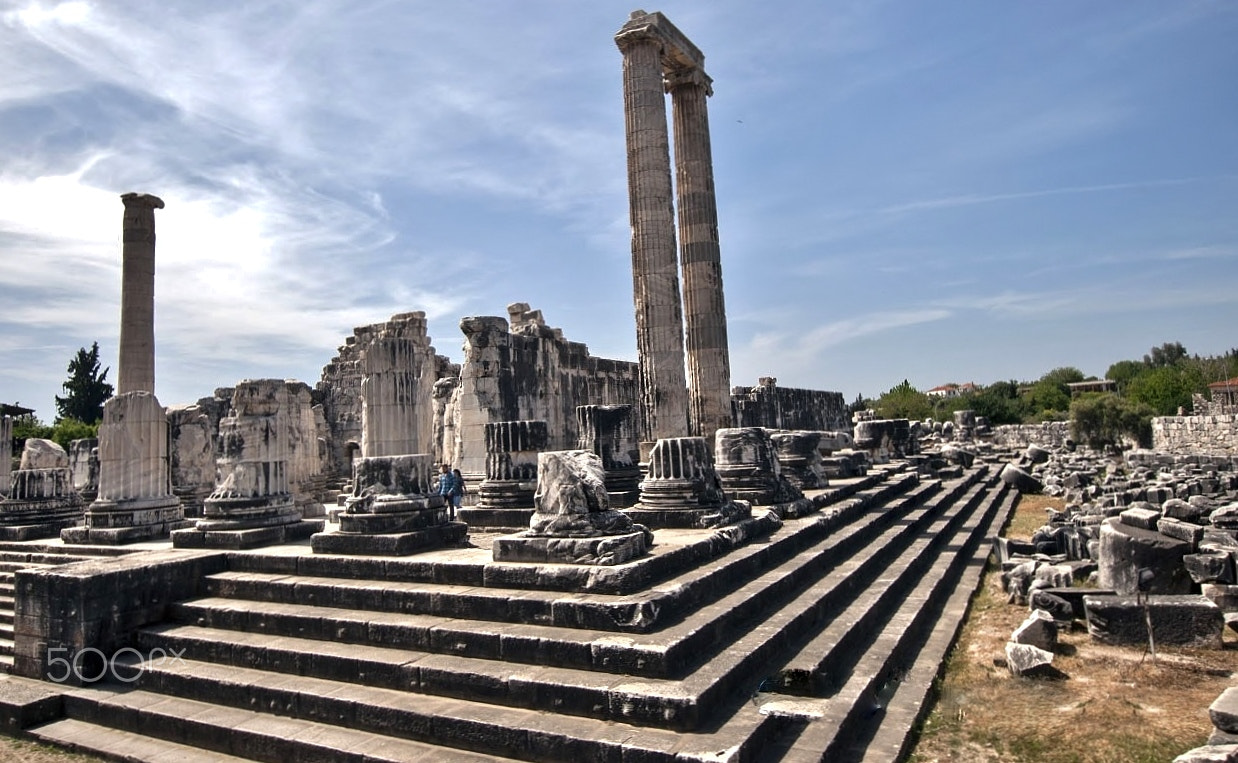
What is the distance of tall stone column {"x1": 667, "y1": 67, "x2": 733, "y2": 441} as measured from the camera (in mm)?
15227

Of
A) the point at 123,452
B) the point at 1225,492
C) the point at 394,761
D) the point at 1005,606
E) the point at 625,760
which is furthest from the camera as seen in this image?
the point at 1225,492

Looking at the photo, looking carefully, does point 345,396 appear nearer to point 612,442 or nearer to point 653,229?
point 653,229

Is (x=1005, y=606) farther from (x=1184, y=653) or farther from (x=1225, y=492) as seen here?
(x=1225, y=492)

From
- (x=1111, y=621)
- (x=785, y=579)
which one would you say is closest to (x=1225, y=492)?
(x=1111, y=621)

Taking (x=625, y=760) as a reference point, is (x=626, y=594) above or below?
above

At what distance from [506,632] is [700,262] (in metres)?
11.4

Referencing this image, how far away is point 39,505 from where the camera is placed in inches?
441

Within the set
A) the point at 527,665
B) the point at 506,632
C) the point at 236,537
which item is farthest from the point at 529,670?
the point at 236,537

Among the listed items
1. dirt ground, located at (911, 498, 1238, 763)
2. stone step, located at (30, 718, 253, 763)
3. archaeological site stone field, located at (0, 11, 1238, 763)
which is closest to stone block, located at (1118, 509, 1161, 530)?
archaeological site stone field, located at (0, 11, 1238, 763)

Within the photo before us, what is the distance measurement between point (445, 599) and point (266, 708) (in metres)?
1.46

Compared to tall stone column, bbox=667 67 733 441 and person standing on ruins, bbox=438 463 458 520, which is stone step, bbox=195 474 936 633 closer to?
person standing on ruins, bbox=438 463 458 520

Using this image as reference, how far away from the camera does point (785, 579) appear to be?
6.78 m

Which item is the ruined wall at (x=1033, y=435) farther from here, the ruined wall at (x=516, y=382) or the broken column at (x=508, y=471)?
the broken column at (x=508, y=471)

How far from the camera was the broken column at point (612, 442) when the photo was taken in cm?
1073
